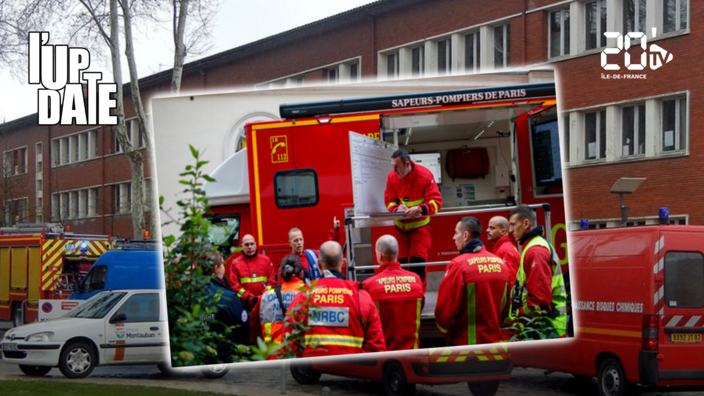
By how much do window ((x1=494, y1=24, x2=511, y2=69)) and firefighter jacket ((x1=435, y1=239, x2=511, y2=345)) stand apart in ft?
96.6

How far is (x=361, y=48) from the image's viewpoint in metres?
34.6

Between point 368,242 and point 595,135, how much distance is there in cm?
2857

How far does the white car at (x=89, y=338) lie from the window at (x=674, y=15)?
18.0 meters

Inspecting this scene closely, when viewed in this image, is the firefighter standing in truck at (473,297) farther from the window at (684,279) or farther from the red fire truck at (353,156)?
the window at (684,279)

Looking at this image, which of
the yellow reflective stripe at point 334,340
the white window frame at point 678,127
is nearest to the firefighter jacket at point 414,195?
the yellow reflective stripe at point 334,340

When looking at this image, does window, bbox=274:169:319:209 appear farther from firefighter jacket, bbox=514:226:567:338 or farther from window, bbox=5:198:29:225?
window, bbox=5:198:29:225

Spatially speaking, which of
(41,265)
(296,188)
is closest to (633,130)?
(41,265)

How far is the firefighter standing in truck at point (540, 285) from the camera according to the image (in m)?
4.50

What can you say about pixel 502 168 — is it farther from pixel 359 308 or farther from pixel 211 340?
pixel 211 340

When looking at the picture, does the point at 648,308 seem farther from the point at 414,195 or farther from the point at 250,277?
the point at 250,277

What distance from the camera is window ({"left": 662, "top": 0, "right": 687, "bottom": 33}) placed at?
99.3 feet

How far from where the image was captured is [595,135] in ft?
108

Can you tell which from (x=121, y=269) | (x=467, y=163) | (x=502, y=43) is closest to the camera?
(x=467, y=163)

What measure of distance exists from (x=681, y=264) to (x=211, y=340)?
10.7m
